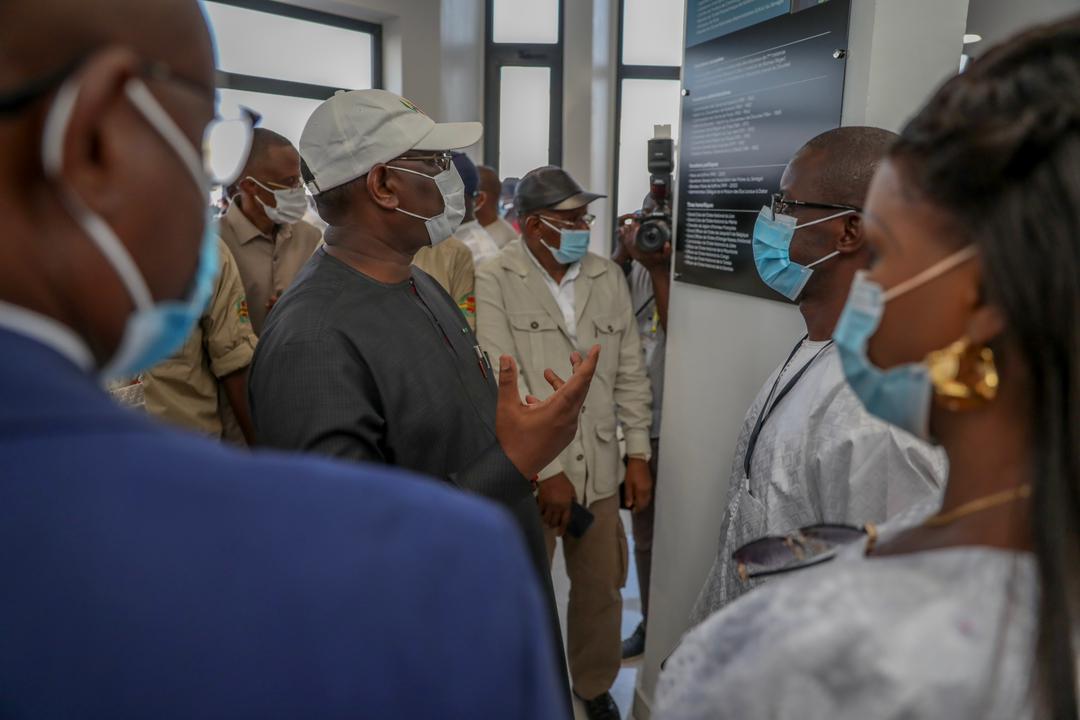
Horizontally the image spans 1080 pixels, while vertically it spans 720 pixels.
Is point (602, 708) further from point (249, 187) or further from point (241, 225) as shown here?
point (249, 187)

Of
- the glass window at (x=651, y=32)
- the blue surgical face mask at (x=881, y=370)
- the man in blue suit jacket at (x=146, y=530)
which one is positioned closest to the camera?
the man in blue suit jacket at (x=146, y=530)

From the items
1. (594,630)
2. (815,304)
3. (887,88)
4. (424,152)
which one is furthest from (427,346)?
(594,630)

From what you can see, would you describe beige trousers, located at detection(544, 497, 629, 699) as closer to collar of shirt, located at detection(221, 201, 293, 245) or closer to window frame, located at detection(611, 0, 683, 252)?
collar of shirt, located at detection(221, 201, 293, 245)

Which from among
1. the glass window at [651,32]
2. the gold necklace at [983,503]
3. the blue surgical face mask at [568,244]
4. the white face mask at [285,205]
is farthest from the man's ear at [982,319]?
the glass window at [651,32]

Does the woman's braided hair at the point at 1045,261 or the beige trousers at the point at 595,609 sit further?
the beige trousers at the point at 595,609

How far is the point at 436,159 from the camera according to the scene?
1645mm

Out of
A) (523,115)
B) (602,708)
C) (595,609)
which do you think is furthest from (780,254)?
(523,115)

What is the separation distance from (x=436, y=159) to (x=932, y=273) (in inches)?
47.6

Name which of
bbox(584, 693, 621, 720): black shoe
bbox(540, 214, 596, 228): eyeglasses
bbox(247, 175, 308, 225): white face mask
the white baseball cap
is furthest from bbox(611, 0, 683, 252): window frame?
the white baseball cap

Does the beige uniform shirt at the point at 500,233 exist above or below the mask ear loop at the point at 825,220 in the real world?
below

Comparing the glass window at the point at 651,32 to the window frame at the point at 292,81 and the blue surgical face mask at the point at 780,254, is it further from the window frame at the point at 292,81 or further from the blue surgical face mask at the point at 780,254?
the blue surgical face mask at the point at 780,254

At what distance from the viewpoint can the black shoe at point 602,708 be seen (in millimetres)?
2377

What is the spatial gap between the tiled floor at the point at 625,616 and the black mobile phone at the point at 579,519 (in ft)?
2.13

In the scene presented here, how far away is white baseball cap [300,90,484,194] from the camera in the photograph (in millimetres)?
1504
